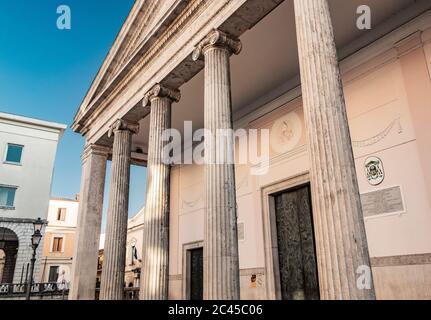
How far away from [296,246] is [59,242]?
29.5 meters

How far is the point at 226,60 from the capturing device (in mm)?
6766

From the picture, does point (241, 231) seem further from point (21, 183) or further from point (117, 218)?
point (21, 183)

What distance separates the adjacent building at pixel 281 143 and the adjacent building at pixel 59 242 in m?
22.7

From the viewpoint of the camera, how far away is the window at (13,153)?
880 inches

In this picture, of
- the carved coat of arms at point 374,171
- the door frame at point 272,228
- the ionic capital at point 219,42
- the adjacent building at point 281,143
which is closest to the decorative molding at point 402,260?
the adjacent building at point 281,143

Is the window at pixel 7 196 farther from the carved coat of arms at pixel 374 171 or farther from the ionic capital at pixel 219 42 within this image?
the carved coat of arms at pixel 374 171

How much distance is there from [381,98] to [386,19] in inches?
64.4

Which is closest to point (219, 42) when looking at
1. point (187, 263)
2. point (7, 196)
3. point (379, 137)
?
point (379, 137)

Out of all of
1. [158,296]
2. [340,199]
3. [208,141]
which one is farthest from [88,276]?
[340,199]

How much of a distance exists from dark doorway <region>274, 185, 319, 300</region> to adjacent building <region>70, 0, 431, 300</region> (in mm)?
36

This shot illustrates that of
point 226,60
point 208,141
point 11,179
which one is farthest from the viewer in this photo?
point 11,179

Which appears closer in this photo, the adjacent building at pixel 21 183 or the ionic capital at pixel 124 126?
the ionic capital at pixel 124 126

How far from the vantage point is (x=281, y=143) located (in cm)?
945
